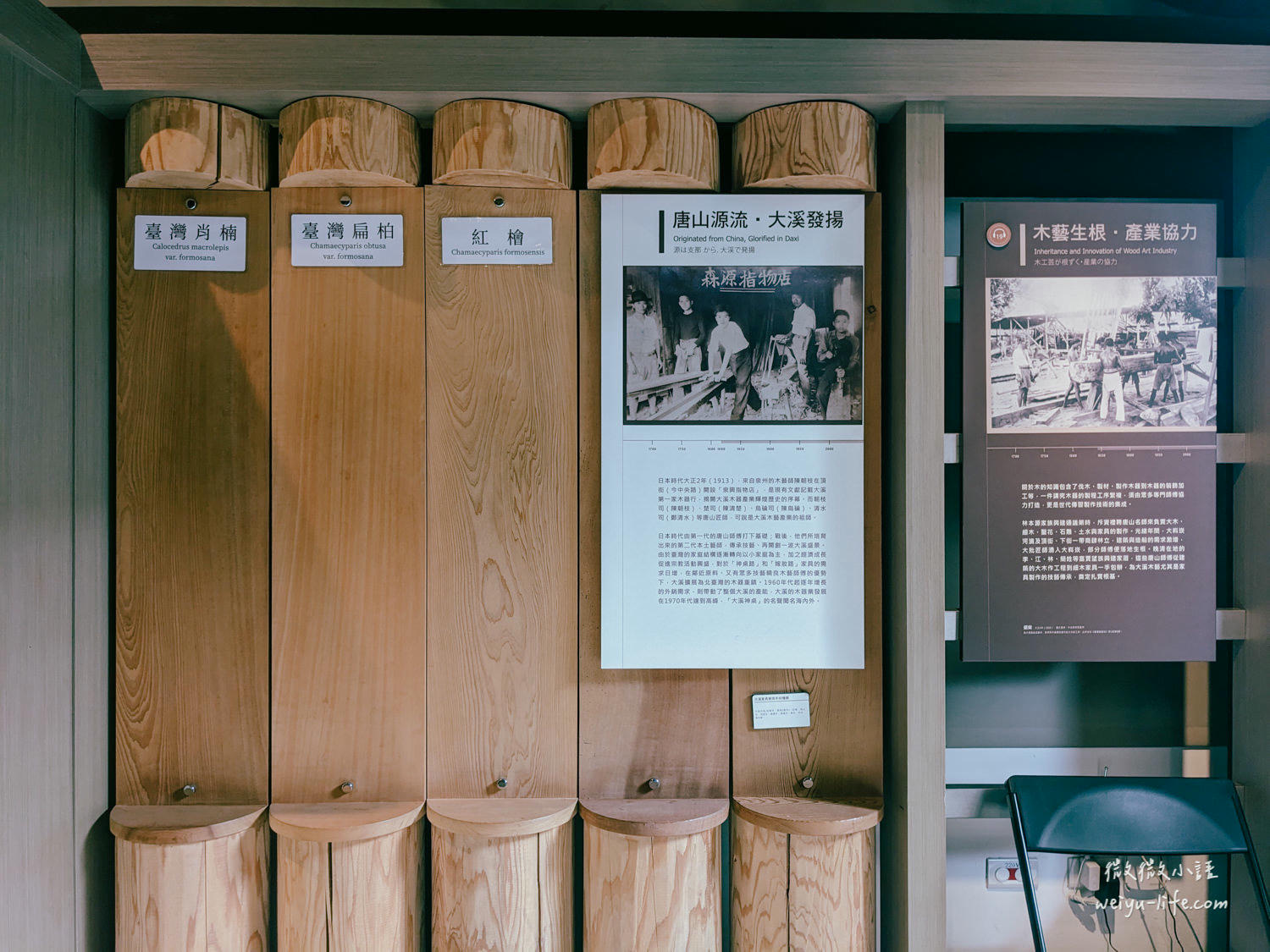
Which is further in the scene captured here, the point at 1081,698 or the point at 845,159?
the point at 1081,698

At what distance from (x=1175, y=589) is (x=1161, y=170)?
1.08 meters

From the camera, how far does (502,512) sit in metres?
1.72

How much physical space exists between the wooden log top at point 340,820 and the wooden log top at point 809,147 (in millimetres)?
1631

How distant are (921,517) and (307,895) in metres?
1.60

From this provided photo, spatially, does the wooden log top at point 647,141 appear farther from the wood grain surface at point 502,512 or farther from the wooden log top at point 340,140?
the wooden log top at point 340,140

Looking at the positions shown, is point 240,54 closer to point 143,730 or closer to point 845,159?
point 845,159

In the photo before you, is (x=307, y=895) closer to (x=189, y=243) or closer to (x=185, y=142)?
(x=189, y=243)

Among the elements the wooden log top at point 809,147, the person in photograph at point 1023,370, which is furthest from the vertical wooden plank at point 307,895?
the person in photograph at point 1023,370

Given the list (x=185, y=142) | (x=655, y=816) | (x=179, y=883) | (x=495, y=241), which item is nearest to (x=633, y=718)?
(x=655, y=816)

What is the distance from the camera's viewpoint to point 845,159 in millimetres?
1614

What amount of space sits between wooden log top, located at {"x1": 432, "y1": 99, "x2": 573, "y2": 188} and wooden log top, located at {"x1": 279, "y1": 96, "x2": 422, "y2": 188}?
0.10 metres

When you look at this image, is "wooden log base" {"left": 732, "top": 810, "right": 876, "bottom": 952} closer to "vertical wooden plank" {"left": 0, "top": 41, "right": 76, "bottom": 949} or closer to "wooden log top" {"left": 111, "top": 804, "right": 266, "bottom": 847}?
"wooden log top" {"left": 111, "top": 804, "right": 266, "bottom": 847}

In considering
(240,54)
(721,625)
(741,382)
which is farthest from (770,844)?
(240,54)

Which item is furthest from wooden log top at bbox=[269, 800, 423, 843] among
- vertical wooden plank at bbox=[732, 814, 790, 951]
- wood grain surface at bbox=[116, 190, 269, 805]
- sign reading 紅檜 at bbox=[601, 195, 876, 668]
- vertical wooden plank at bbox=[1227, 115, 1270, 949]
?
vertical wooden plank at bbox=[1227, 115, 1270, 949]
